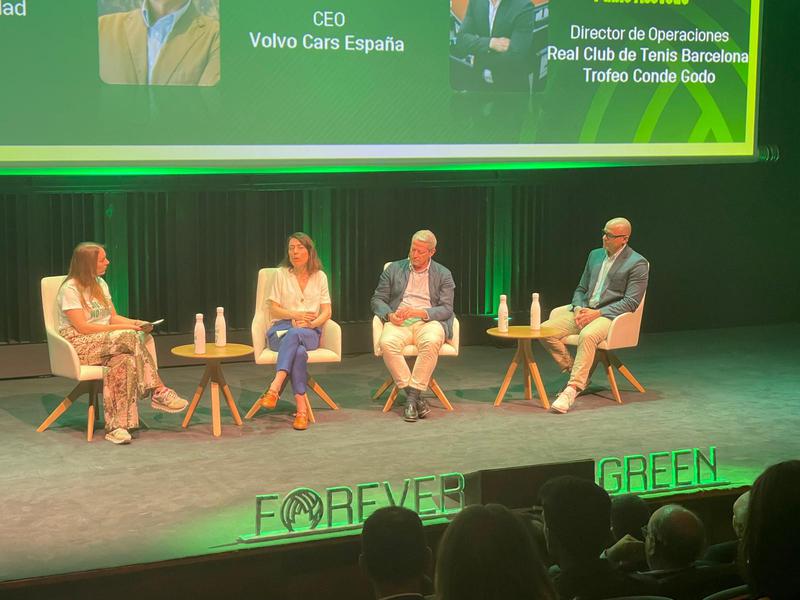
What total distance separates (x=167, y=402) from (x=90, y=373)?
1.50 ft

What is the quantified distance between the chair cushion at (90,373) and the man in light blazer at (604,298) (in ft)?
8.30

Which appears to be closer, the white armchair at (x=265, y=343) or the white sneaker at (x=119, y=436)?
the white sneaker at (x=119, y=436)

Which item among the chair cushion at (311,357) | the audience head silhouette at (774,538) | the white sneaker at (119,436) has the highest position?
the audience head silhouette at (774,538)

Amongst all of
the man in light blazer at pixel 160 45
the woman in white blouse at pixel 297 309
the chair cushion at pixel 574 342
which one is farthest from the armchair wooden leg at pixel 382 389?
the man in light blazer at pixel 160 45

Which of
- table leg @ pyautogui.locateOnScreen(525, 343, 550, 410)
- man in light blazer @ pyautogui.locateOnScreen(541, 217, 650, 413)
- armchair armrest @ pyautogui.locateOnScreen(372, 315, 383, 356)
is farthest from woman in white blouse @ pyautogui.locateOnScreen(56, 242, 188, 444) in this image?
man in light blazer @ pyautogui.locateOnScreen(541, 217, 650, 413)

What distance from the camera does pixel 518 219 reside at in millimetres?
8773

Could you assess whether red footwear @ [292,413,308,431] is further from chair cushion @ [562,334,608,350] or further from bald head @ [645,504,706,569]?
bald head @ [645,504,706,569]

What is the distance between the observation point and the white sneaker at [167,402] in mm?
6219

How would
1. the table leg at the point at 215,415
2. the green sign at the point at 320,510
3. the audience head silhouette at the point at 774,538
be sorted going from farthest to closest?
the table leg at the point at 215,415 < the green sign at the point at 320,510 < the audience head silhouette at the point at 774,538

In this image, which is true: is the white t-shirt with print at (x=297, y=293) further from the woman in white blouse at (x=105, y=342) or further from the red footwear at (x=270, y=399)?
the woman in white blouse at (x=105, y=342)

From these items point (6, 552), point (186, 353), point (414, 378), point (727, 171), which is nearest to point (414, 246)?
point (414, 378)

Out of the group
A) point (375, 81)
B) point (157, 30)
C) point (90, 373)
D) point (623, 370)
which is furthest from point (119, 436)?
point (623, 370)

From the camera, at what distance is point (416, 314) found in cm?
670

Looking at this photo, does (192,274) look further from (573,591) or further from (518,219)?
(573,591)
